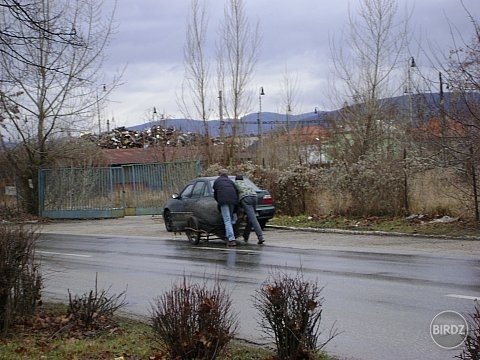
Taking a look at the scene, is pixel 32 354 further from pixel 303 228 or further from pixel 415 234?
pixel 303 228

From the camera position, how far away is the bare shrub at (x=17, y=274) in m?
7.46

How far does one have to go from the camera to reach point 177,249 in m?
17.2

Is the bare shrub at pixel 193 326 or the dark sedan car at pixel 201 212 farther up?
the dark sedan car at pixel 201 212

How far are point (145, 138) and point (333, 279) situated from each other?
136 feet

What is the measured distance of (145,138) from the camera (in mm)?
51500

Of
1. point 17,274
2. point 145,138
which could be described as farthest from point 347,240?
point 145,138

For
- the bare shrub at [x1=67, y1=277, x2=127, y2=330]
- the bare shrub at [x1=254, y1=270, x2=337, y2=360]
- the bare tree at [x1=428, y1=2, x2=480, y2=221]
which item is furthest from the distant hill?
the bare shrub at [x1=254, y1=270, x2=337, y2=360]

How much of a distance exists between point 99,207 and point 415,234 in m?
17.6

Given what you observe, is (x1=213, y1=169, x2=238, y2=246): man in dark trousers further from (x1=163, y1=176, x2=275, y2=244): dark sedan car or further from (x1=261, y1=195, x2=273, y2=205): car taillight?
(x1=261, y1=195, x2=273, y2=205): car taillight

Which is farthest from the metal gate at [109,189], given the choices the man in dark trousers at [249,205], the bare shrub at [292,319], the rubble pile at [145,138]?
the bare shrub at [292,319]

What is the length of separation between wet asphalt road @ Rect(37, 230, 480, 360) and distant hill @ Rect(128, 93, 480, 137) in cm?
437

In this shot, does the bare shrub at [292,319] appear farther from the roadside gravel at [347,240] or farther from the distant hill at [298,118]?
the distant hill at [298,118]

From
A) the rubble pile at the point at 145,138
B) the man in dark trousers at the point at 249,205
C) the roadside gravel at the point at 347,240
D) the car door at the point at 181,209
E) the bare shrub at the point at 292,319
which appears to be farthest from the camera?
the rubble pile at the point at 145,138

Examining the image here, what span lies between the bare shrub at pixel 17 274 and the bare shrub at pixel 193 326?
2272 millimetres
